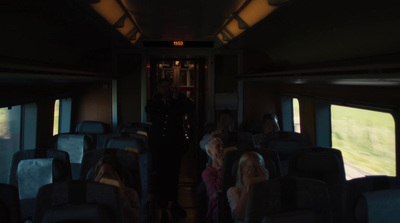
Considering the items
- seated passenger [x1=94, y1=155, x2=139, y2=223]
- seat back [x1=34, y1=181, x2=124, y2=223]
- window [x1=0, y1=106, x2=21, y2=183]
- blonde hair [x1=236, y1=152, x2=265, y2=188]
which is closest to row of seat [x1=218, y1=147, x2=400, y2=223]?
blonde hair [x1=236, y1=152, x2=265, y2=188]

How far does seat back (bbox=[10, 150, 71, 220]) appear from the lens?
382 centimetres

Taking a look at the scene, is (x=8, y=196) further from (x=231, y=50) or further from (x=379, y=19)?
(x=231, y=50)

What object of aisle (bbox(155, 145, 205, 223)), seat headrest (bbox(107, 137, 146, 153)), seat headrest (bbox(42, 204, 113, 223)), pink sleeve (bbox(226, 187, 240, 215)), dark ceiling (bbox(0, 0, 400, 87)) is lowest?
aisle (bbox(155, 145, 205, 223))

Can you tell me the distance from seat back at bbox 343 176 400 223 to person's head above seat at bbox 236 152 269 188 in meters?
0.94

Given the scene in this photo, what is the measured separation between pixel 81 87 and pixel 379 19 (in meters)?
6.82

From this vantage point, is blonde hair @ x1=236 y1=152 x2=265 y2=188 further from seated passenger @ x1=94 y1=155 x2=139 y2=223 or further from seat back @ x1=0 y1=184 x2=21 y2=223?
seat back @ x1=0 y1=184 x2=21 y2=223

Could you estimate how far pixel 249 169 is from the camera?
124 inches

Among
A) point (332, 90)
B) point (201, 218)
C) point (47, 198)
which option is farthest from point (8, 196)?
point (332, 90)

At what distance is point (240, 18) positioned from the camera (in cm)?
422

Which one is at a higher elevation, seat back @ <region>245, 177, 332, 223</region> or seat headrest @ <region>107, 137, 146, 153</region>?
seat headrest @ <region>107, 137, 146, 153</region>

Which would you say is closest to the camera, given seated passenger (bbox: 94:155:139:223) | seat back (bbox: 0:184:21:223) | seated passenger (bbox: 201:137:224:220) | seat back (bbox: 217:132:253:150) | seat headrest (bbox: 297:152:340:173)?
seat back (bbox: 0:184:21:223)

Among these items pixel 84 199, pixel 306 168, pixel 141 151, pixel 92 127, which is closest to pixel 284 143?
pixel 306 168

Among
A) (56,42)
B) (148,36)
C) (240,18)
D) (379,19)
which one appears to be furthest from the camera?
(148,36)

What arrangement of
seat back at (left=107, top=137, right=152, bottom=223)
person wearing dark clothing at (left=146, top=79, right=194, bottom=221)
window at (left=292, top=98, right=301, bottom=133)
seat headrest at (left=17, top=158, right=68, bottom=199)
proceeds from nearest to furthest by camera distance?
seat headrest at (left=17, top=158, right=68, bottom=199) → seat back at (left=107, top=137, right=152, bottom=223) → person wearing dark clothing at (left=146, top=79, right=194, bottom=221) → window at (left=292, top=98, right=301, bottom=133)
